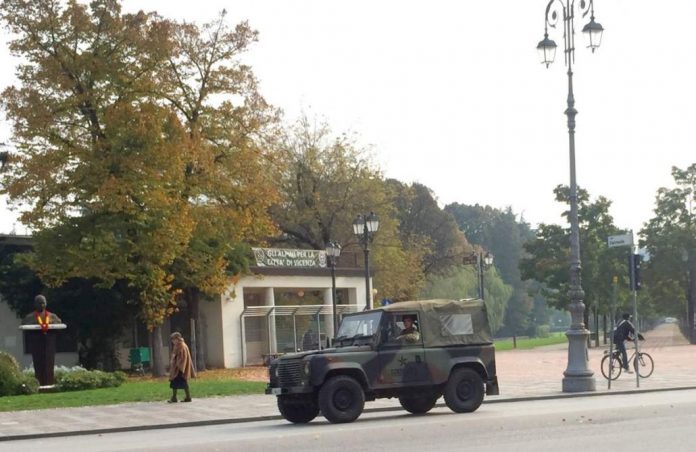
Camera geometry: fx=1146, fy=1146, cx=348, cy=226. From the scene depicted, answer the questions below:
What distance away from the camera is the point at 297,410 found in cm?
2020

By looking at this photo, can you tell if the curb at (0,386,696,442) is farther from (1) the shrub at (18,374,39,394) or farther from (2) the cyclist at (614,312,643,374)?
(1) the shrub at (18,374,39,394)

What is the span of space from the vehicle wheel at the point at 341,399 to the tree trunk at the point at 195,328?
88.6 feet

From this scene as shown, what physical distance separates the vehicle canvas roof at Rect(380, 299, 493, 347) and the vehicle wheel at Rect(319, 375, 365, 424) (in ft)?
5.46

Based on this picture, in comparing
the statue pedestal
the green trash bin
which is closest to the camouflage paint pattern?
the statue pedestal

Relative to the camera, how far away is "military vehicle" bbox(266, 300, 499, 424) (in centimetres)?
1944

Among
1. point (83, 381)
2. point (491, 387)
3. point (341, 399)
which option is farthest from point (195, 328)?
point (341, 399)

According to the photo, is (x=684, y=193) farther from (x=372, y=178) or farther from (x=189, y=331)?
(x=189, y=331)

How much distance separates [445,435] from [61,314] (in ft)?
103

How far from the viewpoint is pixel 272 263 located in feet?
169

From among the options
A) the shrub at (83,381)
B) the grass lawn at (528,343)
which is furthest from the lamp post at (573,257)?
the grass lawn at (528,343)

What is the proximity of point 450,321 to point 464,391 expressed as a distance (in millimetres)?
1302

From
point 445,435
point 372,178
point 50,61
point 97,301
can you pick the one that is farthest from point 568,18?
point 372,178

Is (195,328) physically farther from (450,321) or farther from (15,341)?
(450,321)

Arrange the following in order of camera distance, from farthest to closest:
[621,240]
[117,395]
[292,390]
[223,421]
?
[117,395] → [621,240] → [223,421] → [292,390]
